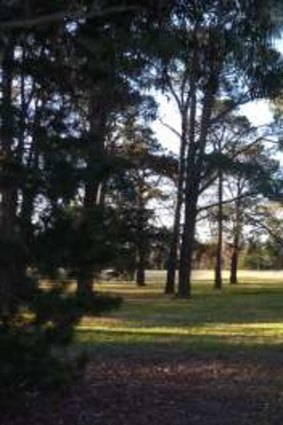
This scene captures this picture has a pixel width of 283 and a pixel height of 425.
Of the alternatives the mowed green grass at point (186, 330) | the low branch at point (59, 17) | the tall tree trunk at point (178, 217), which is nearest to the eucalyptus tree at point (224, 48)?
the low branch at point (59, 17)

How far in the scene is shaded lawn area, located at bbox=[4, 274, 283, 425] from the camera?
9.93m

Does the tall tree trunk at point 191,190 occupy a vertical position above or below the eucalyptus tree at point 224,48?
above

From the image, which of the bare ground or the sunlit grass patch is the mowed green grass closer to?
the sunlit grass patch

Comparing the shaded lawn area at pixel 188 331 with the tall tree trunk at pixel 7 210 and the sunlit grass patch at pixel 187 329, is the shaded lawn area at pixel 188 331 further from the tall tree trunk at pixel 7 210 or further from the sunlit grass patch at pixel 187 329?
the tall tree trunk at pixel 7 210

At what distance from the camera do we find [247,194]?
55.2 meters

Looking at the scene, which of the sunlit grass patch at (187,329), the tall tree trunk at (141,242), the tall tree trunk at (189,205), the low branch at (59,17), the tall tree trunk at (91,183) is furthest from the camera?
the tall tree trunk at (189,205)

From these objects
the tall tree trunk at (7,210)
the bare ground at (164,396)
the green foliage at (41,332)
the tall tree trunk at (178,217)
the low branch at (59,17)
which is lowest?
the bare ground at (164,396)

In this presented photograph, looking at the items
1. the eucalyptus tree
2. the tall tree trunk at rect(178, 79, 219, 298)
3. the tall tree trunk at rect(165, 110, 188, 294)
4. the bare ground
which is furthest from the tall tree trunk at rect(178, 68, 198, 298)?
the eucalyptus tree

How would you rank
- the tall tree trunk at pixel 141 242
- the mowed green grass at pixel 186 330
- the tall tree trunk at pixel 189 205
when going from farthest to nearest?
the tall tree trunk at pixel 189 205, the mowed green grass at pixel 186 330, the tall tree trunk at pixel 141 242

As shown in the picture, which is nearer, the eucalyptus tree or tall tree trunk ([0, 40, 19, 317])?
tall tree trunk ([0, 40, 19, 317])

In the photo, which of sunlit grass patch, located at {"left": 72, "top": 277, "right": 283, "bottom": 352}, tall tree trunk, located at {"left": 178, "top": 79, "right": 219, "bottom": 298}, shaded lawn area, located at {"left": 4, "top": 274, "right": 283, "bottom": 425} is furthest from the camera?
tall tree trunk, located at {"left": 178, "top": 79, "right": 219, "bottom": 298}

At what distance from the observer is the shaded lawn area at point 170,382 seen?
9.93m

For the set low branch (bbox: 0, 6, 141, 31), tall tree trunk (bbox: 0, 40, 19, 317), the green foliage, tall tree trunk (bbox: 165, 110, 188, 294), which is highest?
tall tree trunk (bbox: 165, 110, 188, 294)

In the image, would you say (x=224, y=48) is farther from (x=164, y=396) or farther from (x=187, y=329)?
(x=187, y=329)
